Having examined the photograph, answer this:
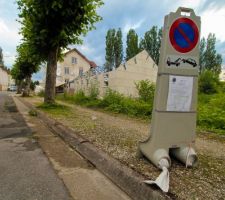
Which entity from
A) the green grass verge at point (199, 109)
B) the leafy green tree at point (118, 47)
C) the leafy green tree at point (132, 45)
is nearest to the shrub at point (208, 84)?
the green grass verge at point (199, 109)

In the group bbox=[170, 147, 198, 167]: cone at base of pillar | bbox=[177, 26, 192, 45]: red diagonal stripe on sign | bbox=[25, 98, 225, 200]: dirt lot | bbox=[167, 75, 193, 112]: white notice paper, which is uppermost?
bbox=[177, 26, 192, 45]: red diagonal stripe on sign

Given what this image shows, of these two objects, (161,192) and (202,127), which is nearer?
(161,192)

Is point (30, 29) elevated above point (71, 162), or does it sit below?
above

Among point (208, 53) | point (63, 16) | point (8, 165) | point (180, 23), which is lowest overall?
point (8, 165)

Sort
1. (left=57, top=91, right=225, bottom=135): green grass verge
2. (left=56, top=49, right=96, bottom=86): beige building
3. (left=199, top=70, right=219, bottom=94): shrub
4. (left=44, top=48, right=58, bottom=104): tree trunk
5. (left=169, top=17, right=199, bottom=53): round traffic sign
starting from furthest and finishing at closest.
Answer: (left=56, top=49, right=96, bottom=86): beige building → (left=199, top=70, right=219, bottom=94): shrub → (left=44, top=48, right=58, bottom=104): tree trunk → (left=57, top=91, right=225, bottom=135): green grass verge → (left=169, top=17, right=199, bottom=53): round traffic sign

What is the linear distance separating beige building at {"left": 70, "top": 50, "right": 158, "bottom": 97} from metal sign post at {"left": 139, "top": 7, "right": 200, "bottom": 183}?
17.4 m

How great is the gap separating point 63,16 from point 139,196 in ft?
34.2

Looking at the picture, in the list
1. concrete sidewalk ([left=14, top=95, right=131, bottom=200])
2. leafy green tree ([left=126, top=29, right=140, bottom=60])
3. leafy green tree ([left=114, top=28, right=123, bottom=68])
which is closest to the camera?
concrete sidewalk ([left=14, top=95, right=131, bottom=200])

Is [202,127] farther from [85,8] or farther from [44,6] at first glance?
[44,6]

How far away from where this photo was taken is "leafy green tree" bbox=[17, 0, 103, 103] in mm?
11250

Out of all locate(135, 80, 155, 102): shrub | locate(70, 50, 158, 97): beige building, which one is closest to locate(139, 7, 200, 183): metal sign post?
locate(135, 80, 155, 102): shrub

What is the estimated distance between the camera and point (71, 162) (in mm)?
4004

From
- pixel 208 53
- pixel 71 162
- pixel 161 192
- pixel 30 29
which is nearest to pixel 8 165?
pixel 71 162

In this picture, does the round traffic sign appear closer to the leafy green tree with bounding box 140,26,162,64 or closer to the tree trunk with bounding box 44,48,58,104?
the tree trunk with bounding box 44,48,58,104
